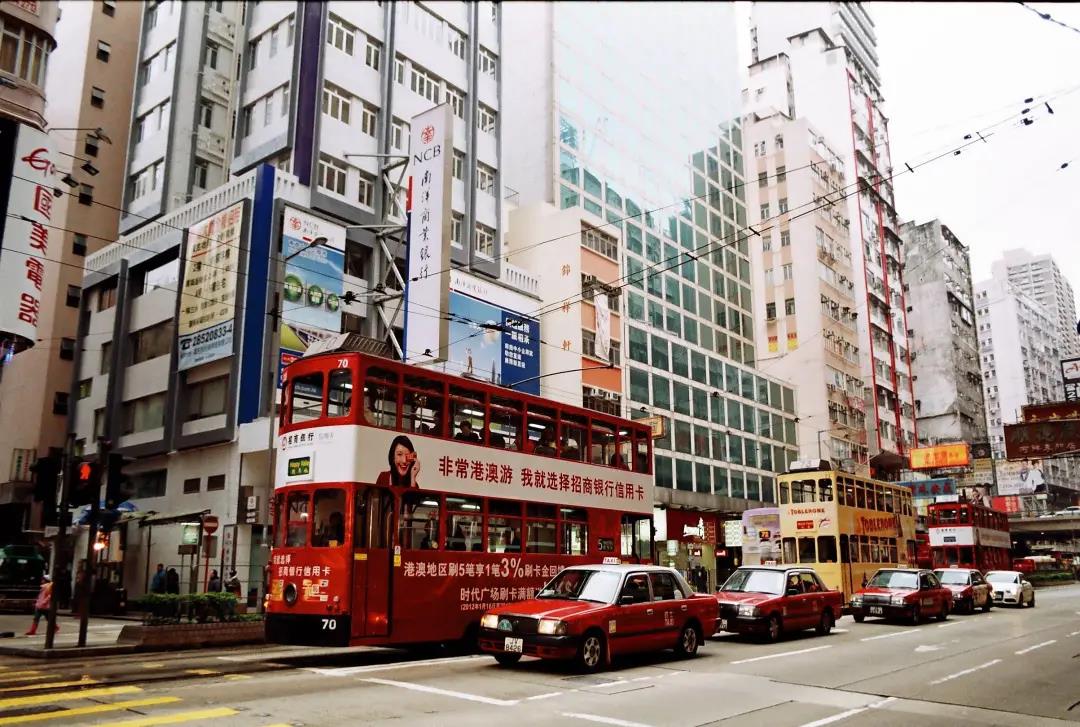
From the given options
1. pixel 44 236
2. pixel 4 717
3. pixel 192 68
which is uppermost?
pixel 192 68

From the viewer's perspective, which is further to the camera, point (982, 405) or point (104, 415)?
point (982, 405)

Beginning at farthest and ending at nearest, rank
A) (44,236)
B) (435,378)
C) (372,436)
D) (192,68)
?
(192,68) → (44,236) → (435,378) → (372,436)

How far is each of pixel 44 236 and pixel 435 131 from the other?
12.1 meters

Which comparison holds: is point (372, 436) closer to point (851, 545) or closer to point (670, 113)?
point (851, 545)

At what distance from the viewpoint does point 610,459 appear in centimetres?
1719

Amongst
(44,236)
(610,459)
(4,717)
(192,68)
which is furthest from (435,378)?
(192,68)

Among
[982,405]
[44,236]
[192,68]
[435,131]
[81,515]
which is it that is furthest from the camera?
[982,405]

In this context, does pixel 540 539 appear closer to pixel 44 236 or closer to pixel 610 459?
pixel 610 459

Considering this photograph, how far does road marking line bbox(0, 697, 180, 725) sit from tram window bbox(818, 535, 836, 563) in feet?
67.4

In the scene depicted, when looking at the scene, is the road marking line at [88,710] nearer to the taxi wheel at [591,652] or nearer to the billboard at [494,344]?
the taxi wheel at [591,652]

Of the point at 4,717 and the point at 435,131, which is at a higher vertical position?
the point at 435,131

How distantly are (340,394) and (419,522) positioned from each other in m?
2.38

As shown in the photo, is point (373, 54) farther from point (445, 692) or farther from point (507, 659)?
point (445, 692)

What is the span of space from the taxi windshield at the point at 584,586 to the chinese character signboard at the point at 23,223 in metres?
19.4
